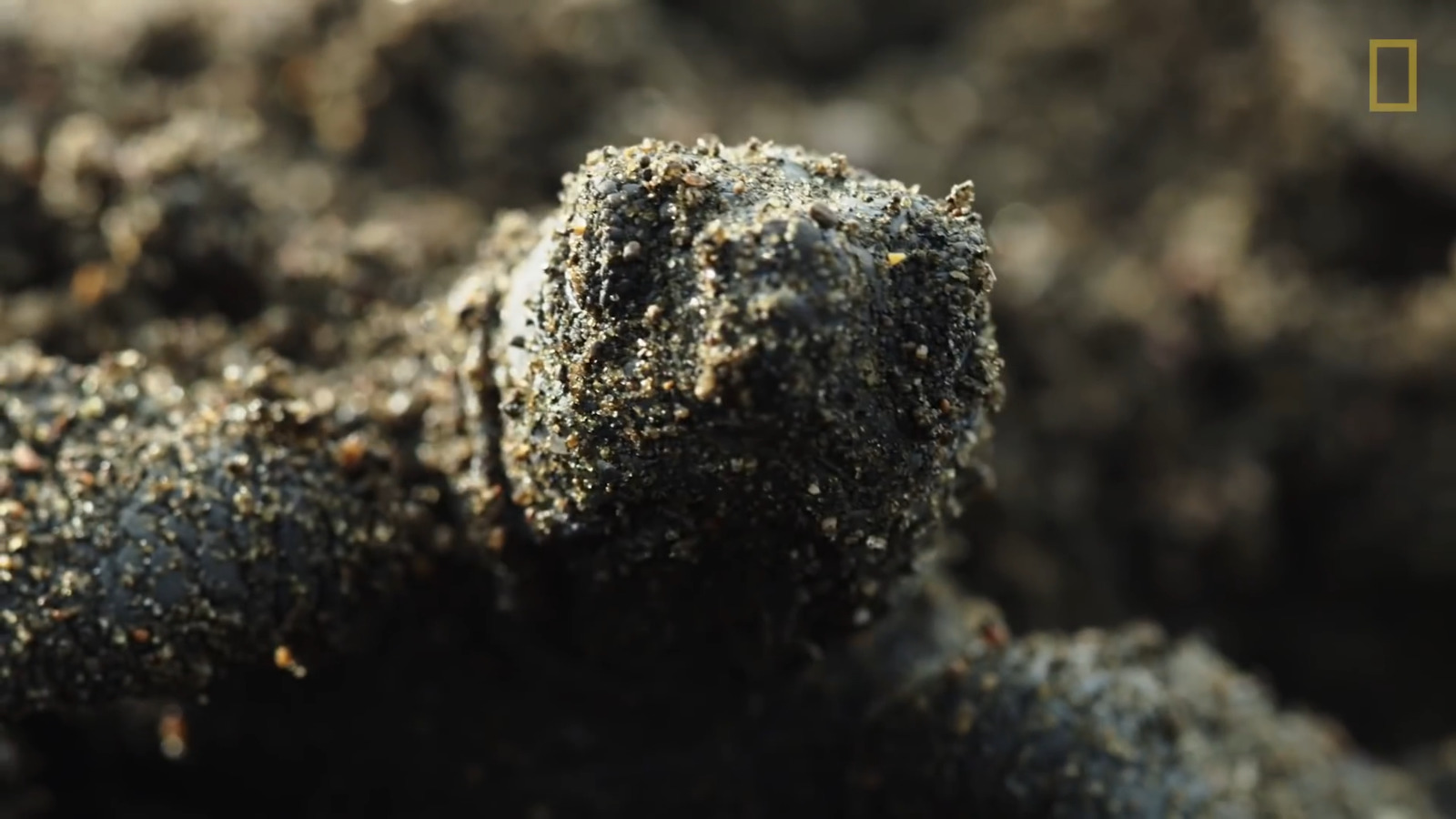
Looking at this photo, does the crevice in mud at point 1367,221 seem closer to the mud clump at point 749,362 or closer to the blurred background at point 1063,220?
the blurred background at point 1063,220

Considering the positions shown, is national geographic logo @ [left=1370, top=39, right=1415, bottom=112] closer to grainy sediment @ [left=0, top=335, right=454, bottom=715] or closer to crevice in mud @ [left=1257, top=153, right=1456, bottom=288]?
crevice in mud @ [left=1257, top=153, right=1456, bottom=288]

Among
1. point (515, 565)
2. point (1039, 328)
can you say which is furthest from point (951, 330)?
point (1039, 328)

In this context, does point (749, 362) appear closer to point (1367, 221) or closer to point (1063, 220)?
point (1063, 220)

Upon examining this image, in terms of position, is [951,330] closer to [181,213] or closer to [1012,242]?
[181,213]

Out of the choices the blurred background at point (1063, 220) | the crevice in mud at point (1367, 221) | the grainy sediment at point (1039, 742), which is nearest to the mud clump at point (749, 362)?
the grainy sediment at point (1039, 742)

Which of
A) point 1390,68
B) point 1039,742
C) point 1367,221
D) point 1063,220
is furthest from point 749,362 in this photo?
point 1390,68

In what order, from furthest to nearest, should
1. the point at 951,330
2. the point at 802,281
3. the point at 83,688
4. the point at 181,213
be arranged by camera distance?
the point at 181,213 < the point at 83,688 < the point at 951,330 < the point at 802,281

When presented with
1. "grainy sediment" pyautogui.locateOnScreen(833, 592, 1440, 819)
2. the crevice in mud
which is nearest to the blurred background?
the crevice in mud
